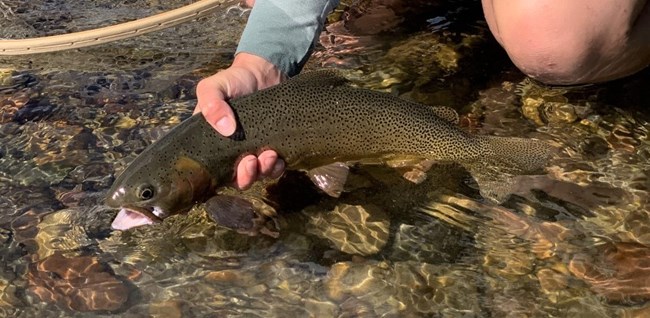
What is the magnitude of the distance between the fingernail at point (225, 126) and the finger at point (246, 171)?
0.35 feet

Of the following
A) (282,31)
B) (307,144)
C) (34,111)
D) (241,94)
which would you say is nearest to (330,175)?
(307,144)

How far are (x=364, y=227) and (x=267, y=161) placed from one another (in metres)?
0.55

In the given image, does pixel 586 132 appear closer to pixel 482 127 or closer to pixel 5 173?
pixel 482 127

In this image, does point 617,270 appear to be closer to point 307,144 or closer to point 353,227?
point 353,227

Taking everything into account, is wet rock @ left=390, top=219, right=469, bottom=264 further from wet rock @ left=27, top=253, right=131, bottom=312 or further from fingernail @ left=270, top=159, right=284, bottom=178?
wet rock @ left=27, top=253, right=131, bottom=312

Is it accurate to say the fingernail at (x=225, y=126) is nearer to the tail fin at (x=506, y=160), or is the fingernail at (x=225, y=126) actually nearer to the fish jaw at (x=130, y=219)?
the fish jaw at (x=130, y=219)

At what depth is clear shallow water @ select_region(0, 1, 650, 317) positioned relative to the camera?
8.44 feet

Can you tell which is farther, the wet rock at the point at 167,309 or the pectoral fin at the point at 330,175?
the pectoral fin at the point at 330,175

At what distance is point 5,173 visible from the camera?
3.24m

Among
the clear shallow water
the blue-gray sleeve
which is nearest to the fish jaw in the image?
the clear shallow water

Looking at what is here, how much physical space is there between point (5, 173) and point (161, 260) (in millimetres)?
979

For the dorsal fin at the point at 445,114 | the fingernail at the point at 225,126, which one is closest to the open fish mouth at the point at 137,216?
the fingernail at the point at 225,126

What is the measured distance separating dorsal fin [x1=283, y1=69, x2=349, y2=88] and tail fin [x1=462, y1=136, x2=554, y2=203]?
0.63 meters

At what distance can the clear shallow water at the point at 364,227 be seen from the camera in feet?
8.44
